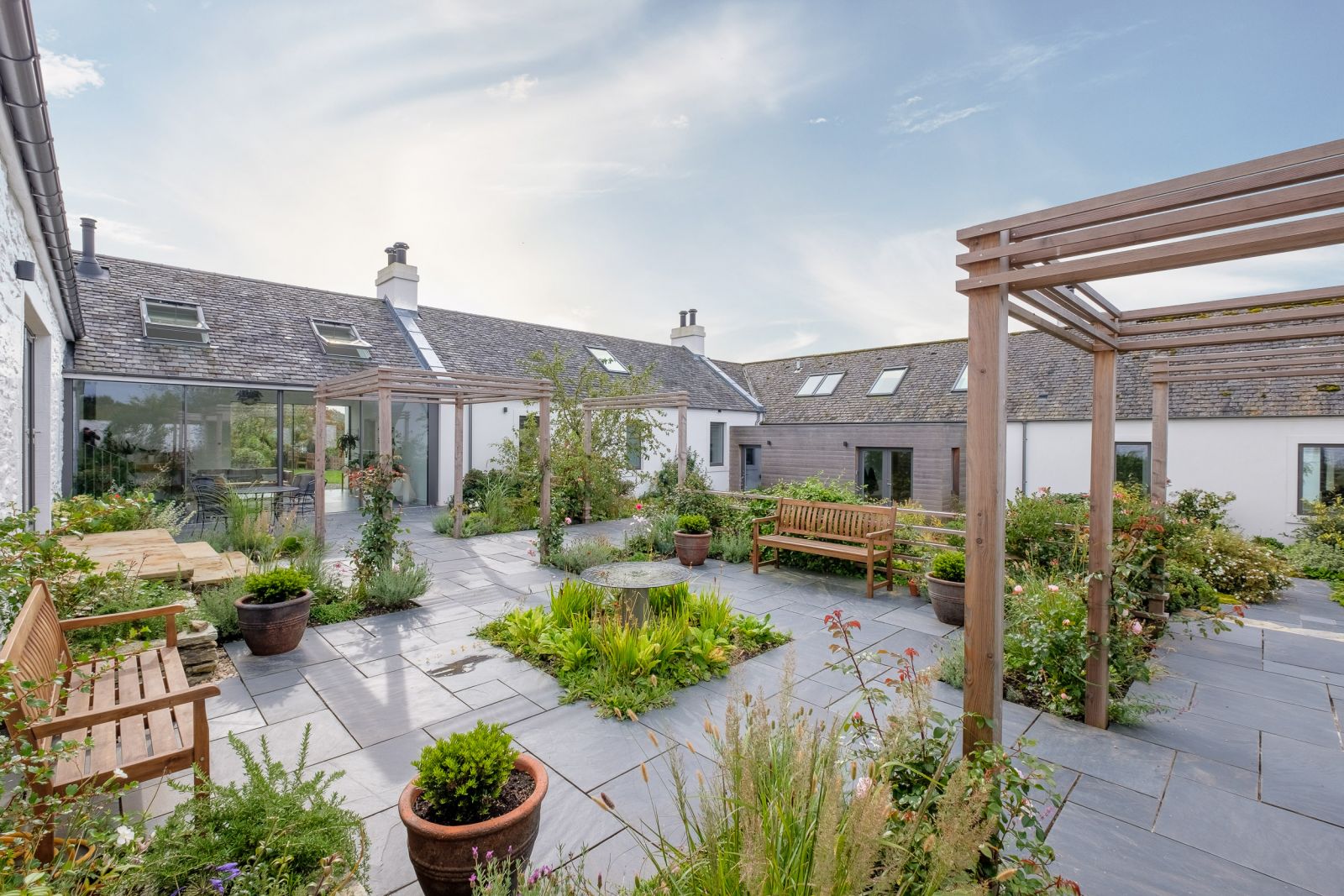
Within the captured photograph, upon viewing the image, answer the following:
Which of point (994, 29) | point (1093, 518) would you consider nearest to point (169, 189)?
point (994, 29)

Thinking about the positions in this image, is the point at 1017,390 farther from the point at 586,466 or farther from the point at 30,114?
the point at 30,114

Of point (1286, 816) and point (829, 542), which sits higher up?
point (829, 542)

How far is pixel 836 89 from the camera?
6.85 m

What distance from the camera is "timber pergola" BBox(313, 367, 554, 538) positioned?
23.2 ft

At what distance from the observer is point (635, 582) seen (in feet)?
15.7

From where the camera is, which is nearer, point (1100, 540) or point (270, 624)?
point (1100, 540)

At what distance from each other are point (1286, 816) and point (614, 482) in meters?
10.6

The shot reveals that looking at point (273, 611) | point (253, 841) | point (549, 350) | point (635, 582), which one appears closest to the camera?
point (253, 841)

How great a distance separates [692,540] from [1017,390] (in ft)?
35.0

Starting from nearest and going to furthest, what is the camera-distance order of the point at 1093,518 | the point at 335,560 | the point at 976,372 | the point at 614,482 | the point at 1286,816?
the point at 976,372, the point at 1286,816, the point at 1093,518, the point at 335,560, the point at 614,482

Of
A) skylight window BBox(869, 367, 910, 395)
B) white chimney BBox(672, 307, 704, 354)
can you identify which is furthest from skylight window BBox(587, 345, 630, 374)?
skylight window BBox(869, 367, 910, 395)

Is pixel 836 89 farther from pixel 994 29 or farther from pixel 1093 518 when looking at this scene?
pixel 1093 518

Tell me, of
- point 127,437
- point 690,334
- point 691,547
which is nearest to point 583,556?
point 691,547

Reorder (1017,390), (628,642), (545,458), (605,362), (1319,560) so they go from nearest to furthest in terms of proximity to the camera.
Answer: (628,642), (1319,560), (545,458), (1017,390), (605,362)
